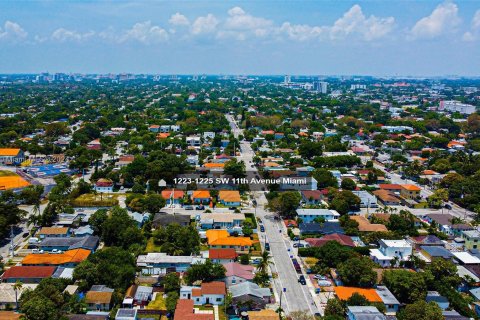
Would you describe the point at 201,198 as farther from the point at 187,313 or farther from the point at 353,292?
the point at 353,292

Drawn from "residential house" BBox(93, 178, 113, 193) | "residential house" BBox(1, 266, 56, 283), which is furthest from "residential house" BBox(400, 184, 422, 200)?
"residential house" BBox(1, 266, 56, 283)

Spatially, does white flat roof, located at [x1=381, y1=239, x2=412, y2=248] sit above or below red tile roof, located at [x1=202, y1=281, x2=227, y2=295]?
above

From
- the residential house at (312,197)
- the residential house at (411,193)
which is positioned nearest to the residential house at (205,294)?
the residential house at (312,197)

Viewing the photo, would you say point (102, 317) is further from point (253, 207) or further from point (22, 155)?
point (22, 155)

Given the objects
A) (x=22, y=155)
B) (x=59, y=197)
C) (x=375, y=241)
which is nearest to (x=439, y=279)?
(x=375, y=241)

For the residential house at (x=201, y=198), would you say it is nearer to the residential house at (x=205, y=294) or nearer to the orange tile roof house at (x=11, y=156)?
the residential house at (x=205, y=294)

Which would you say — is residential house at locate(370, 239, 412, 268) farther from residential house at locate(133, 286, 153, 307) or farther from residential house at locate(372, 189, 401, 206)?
residential house at locate(133, 286, 153, 307)
